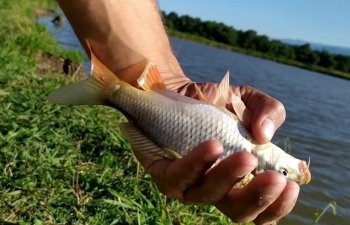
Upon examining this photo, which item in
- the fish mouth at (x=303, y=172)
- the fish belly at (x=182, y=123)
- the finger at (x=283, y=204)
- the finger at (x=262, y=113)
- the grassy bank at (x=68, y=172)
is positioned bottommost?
the grassy bank at (x=68, y=172)

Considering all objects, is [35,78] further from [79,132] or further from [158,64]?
[158,64]

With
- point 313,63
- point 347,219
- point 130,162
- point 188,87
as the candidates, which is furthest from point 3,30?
point 313,63

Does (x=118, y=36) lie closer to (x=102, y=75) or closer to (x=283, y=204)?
(x=102, y=75)

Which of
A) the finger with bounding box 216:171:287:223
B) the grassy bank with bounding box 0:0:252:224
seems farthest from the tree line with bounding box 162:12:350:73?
the finger with bounding box 216:171:287:223

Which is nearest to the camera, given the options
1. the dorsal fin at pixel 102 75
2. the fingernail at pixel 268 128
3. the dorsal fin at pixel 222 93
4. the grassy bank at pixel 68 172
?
the fingernail at pixel 268 128

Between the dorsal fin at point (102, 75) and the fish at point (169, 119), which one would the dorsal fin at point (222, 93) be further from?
the dorsal fin at point (102, 75)

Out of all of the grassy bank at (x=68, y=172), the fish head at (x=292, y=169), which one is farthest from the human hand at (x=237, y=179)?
the grassy bank at (x=68, y=172)
